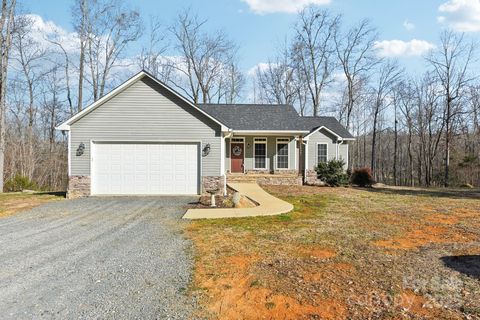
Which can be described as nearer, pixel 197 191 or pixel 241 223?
pixel 241 223

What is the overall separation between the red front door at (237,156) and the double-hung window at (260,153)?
0.80 metres

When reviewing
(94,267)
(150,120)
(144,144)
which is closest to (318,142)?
(150,120)

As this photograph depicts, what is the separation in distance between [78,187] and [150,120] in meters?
3.89

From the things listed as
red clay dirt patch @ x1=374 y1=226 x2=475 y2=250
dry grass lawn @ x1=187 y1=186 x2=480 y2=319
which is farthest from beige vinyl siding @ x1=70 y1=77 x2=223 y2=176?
red clay dirt patch @ x1=374 y1=226 x2=475 y2=250

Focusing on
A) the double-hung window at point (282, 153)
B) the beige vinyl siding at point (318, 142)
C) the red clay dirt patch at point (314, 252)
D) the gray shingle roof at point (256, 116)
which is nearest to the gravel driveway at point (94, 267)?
the red clay dirt patch at point (314, 252)

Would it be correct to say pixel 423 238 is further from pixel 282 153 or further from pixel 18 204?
pixel 282 153

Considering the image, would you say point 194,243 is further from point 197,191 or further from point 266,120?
point 266,120

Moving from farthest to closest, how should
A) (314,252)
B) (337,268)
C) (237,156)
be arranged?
1. (237,156)
2. (314,252)
3. (337,268)

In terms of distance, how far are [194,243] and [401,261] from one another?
3634mm

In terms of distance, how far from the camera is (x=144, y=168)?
12836 millimetres

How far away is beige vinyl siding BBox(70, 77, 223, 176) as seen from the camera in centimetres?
1270

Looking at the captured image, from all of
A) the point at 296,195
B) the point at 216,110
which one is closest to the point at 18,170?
the point at 216,110

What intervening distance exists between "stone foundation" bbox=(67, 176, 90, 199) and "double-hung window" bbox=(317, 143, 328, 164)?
535 inches

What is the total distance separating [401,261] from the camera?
198 inches
